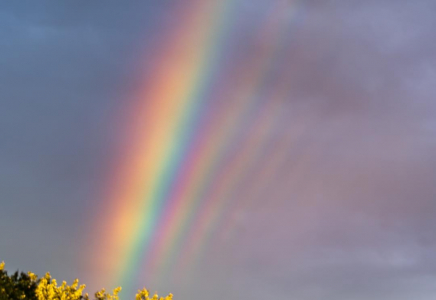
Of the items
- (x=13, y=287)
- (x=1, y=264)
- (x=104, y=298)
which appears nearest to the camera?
(x=13, y=287)

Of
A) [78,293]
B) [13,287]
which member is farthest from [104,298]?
[13,287]

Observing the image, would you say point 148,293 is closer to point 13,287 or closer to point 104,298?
point 104,298

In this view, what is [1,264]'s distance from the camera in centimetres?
4184

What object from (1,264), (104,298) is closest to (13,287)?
(1,264)

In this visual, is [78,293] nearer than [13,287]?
No

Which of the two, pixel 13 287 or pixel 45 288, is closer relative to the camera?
pixel 13 287

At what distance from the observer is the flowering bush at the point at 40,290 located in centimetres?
3872

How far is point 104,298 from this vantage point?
1772 inches

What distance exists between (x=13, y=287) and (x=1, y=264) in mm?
3217

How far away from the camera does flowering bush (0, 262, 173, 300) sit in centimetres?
3872

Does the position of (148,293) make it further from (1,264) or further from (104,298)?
(1,264)

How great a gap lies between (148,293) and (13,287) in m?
9.53

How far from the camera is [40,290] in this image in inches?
1644

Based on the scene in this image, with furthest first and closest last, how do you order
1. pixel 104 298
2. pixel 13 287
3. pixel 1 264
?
pixel 104 298
pixel 1 264
pixel 13 287
